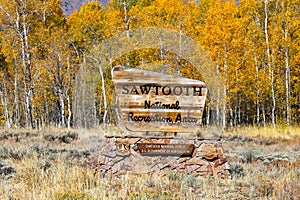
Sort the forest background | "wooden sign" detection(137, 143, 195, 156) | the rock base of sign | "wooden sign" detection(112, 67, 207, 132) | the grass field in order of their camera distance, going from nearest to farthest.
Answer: the grass field
"wooden sign" detection(112, 67, 207, 132)
"wooden sign" detection(137, 143, 195, 156)
the rock base of sign
the forest background

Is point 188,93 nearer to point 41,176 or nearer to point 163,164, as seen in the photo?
point 163,164

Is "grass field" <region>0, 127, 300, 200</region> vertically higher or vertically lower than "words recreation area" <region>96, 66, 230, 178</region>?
lower

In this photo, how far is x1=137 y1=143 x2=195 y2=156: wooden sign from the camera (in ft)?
21.6

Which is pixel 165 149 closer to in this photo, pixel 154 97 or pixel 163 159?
pixel 163 159

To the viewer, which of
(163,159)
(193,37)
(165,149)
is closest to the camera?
(165,149)

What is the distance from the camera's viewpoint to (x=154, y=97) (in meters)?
6.05

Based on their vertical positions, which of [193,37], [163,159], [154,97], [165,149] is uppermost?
[193,37]

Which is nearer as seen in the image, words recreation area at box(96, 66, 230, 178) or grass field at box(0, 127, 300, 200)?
grass field at box(0, 127, 300, 200)

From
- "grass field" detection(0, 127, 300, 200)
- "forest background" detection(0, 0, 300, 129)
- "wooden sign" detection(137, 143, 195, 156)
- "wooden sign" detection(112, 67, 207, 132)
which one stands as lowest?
"grass field" detection(0, 127, 300, 200)

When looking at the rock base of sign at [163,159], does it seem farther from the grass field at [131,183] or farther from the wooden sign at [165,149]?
the grass field at [131,183]

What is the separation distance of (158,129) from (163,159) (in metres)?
0.89

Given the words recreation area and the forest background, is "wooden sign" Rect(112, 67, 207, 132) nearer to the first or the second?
the words recreation area

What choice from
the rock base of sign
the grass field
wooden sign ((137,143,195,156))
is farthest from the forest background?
wooden sign ((137,143,195,156))

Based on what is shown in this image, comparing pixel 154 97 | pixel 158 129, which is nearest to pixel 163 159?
pixel 158 129
